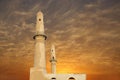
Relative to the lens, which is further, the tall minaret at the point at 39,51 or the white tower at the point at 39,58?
the tall minaret at the point at 39,51

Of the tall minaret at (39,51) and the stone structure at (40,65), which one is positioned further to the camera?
the tall minaret at (39,51)

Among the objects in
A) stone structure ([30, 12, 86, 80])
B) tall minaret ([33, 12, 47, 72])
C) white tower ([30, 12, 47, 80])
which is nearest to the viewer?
stone structure ([30, 12, 86, 80])

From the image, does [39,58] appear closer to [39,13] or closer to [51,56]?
[39,13]

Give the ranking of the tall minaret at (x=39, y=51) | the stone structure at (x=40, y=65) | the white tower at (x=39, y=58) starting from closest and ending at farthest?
the stone structure at (x=40, y=65), the white tower at (x=39, y=58), the tall minaret at (x=39, y=51)

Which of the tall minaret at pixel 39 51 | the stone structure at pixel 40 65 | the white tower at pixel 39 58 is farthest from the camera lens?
the tall minaret at pixel 39 51

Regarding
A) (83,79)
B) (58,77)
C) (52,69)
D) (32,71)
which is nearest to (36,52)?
(32,71)

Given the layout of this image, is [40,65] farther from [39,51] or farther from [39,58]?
[39,51]

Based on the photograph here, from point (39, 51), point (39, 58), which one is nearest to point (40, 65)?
point (39, 58)

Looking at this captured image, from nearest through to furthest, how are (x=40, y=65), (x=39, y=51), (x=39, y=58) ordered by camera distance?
(x=40, y=65) → (x=39, y=58) → (x=39, y=51)

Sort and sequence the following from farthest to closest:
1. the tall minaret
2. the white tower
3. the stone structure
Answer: the tall minaret, the white tower, the stone structure

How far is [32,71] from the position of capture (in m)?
33.4

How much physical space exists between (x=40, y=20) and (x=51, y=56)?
14487mm

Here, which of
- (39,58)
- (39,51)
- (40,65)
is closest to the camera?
(40,65)

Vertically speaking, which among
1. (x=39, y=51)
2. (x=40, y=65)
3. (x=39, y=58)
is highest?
(x=39, y=51)
